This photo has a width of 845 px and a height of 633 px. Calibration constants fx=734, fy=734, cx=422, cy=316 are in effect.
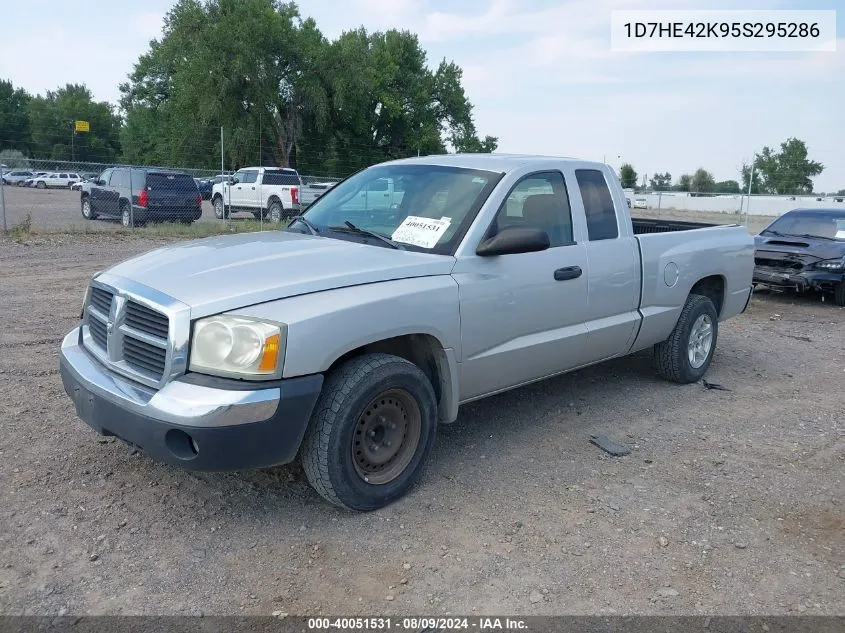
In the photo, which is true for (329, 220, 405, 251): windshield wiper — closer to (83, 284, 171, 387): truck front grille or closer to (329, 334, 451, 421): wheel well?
(329, 334, 451, 421): wheel well

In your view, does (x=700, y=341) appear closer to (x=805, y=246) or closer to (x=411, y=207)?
(x=411, y=207)

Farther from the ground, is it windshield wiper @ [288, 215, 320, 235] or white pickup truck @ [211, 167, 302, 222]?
white pickup truck @ [211, 167, 302, 222]

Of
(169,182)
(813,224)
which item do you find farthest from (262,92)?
(813,224)

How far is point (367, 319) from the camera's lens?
358 cm

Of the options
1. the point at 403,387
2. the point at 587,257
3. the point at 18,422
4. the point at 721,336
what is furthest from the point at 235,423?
the point at 721,336

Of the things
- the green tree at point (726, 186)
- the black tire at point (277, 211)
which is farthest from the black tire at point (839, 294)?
the green tree at point (726, 186)

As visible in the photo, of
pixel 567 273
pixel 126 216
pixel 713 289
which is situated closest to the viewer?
pixel 567 273

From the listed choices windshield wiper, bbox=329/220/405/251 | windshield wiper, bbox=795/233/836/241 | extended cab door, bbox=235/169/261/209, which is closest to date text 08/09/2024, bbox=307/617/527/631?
windshield wiper, bbox=329/220/405/251

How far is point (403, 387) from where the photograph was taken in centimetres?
379

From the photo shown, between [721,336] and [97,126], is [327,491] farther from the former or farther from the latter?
[97,126]

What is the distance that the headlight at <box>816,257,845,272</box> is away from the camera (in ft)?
35.2

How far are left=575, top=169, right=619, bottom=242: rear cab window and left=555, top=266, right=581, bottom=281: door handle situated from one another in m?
0.36

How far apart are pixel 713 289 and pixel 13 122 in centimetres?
7267

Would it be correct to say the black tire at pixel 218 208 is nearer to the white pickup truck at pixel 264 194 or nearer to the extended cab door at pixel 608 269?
the white pickup truck at pixel 264 194
